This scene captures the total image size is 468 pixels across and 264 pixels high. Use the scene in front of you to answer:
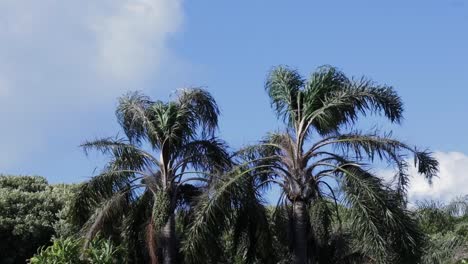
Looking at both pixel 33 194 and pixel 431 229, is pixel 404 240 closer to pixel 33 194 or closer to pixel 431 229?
pixel 431 229

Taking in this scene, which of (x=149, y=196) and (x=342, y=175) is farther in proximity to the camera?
(x=149, y=196)

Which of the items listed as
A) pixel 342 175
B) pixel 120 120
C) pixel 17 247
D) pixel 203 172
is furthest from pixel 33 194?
pixel 342 175

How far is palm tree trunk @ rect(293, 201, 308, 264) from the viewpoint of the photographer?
18.2 m

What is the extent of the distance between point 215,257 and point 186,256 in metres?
0.81

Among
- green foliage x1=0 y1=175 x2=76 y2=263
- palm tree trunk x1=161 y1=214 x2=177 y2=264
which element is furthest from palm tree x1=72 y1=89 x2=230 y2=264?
green foliage x1=0 y1=175 x2=76 y2=263

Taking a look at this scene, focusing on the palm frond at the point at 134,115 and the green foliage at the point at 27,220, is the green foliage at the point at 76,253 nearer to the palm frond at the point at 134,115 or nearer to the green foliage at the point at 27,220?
the palm frond at the point at 134,115

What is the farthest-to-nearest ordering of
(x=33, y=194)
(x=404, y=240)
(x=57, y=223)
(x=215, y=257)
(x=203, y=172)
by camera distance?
(x=33, y=194), (x=57, y=223), (x=203, y=172), (x=215, y=257), (x=404, y=240)

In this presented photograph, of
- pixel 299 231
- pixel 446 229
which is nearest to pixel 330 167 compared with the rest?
pixel 299 231

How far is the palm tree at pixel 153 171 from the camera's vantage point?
728 inches

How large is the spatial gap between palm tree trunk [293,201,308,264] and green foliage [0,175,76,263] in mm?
9151

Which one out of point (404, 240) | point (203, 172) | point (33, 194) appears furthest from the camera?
point (33, 194)

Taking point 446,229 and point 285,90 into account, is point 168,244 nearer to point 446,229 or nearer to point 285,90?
point 285,90

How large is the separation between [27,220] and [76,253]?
8.18m

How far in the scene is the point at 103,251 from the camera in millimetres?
18328
